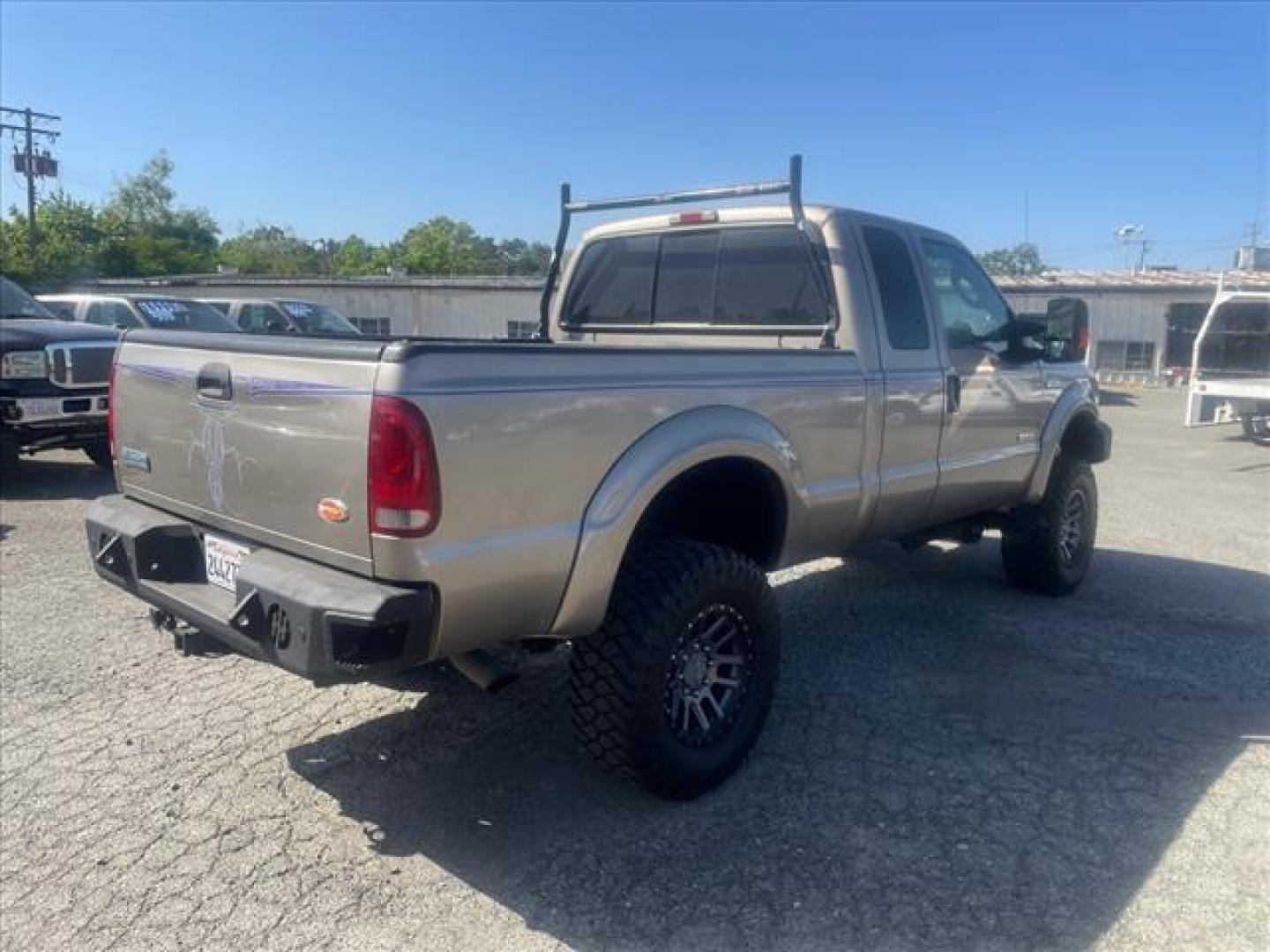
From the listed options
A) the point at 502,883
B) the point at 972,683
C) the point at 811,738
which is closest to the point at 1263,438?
the point at 972,683

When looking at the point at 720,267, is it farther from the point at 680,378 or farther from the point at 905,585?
the point at 905,585

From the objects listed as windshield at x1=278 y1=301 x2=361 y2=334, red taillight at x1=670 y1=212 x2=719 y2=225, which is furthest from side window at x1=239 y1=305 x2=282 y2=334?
red taillight at x1=670 y1=212 x2=719 y2=225

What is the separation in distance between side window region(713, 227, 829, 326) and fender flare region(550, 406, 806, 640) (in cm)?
108

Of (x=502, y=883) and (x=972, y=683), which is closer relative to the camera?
(x=502, y=883)

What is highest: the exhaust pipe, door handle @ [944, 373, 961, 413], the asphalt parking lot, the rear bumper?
door handle @ [944, 373, 961, 413]

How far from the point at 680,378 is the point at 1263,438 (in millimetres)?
14890

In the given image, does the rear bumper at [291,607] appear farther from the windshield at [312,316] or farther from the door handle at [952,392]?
the windshield at [312,316]

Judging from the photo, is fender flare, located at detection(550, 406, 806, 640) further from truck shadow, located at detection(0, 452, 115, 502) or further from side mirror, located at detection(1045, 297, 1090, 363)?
truck shadow, located at detection(0, 452, 115, 502)

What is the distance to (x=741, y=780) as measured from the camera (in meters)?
3.71

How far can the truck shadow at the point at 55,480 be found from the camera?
8.94 m

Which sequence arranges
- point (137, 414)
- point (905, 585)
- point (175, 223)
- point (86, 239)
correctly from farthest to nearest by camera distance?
point (175, 223), point (86, 239), point (905, 585), point (137, 414)

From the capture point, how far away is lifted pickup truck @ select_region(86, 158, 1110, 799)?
273cm

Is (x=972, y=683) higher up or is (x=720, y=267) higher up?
(x=720, y=267)

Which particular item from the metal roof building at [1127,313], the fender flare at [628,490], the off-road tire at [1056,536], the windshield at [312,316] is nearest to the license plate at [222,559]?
the fender flare at [628,490]
